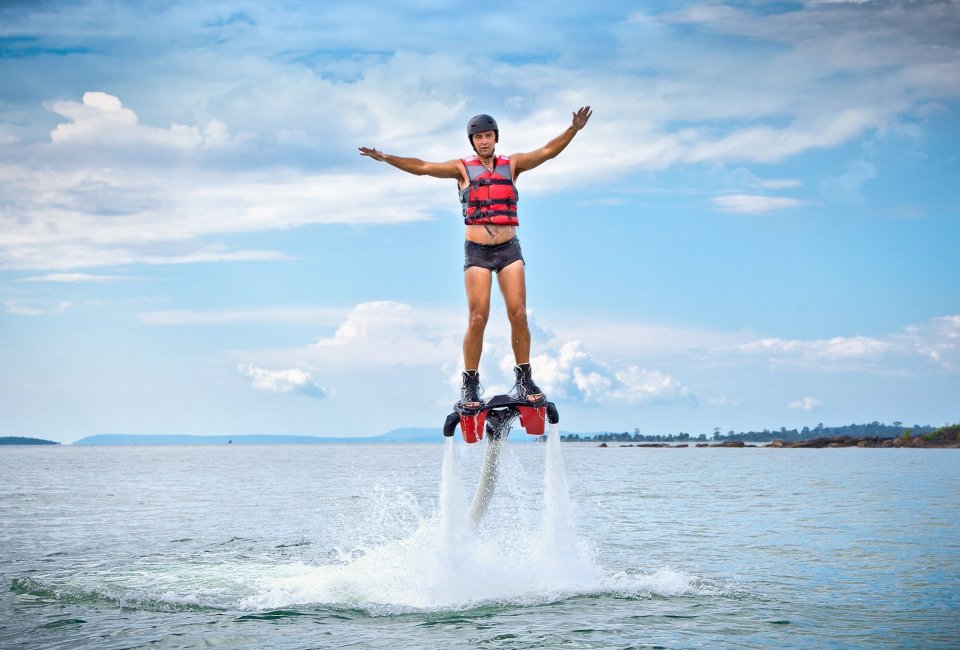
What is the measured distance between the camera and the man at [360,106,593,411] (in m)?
13.5

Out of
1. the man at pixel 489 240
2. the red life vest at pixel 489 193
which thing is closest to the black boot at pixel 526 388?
the man at pixel 489 240

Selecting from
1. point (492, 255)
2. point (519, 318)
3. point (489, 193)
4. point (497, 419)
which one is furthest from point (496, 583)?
point (489, 193)

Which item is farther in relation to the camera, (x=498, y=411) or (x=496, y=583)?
(x=496, y=583)

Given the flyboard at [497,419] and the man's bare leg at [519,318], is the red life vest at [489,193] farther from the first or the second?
the flyboard at [497,419]

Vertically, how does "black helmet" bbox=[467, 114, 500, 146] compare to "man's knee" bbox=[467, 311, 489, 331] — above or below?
above

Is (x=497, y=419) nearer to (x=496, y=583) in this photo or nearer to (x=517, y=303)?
(x=517, y=303)

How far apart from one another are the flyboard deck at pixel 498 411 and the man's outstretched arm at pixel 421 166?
3.38m

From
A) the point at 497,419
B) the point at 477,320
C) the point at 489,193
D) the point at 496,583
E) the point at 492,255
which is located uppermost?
the point at 489,193

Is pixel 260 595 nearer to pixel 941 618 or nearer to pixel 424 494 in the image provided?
pixel 941 618

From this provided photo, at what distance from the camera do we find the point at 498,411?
45.4 feet

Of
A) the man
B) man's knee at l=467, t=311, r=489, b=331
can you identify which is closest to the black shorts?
the man

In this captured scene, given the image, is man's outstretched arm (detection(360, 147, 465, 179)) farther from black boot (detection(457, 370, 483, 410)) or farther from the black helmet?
black boot (detection(457, 370, 483, 410))

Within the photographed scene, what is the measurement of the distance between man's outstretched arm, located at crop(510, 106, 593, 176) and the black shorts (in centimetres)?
113

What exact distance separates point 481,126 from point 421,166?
1.10 meters
